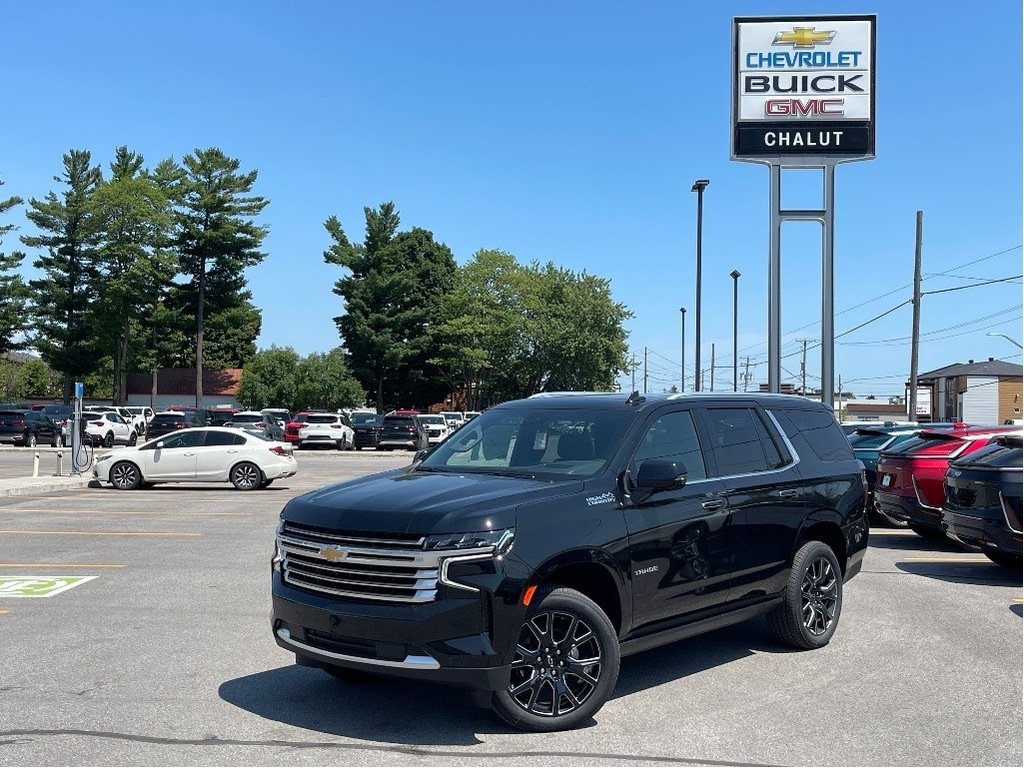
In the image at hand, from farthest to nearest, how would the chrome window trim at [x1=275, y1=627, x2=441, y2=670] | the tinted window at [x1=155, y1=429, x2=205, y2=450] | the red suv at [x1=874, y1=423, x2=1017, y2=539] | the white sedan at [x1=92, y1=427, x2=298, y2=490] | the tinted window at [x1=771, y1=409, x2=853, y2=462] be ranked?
the tinted window at [x1=155, y1=429, x2=205, y2=450]
the white sedan at [x1=92, y1=427, x2=298, y2=490]
the red suv at [x1=874, y1=423, x2=1017, y2=539]
the tinted window at [x1=771, y1=409, x2=853, y2=462]
the chrome window trim at [x1=275, y1=627, x2=441, y2=670]

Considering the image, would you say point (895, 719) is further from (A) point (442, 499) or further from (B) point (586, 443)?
(A) point (442, 499)

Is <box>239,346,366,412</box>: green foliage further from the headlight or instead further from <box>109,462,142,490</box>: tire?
the headlight

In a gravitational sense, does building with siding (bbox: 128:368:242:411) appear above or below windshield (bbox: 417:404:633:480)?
above

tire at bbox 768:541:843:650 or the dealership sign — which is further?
the dealership sign

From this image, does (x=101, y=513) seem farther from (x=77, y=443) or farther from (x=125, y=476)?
(x=77, y=443)

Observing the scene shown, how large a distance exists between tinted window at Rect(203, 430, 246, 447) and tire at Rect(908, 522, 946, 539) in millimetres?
15170

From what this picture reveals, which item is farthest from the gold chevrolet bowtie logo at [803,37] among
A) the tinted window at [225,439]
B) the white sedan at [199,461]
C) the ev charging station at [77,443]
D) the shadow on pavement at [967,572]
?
the ev charging station at [77,443]

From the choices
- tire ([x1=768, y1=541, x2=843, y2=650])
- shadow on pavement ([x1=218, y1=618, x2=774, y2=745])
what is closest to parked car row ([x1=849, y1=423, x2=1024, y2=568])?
tire ([x1=768, y1=541, x2=843, y2=650])

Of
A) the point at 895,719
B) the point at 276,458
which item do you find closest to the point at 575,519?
the point at 895,719

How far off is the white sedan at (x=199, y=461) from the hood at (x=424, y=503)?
713 inches

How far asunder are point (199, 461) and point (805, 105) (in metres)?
17.5

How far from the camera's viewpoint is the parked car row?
33.3 feet

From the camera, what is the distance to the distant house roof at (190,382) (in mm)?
77188

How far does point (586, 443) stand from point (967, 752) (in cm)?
271
